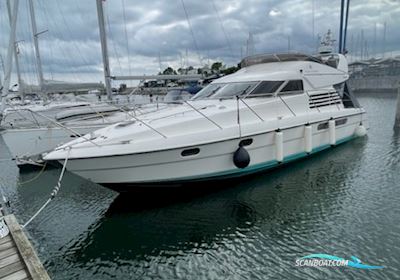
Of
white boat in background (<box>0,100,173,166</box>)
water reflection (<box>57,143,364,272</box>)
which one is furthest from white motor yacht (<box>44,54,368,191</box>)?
white boat in background (<box>0,100,173,166</box>)

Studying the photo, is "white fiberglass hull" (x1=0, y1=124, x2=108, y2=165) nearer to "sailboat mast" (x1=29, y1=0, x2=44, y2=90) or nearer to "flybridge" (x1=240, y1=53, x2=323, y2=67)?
"sailboat mast" (x1=29, y1=0, x2=44, y2=90)

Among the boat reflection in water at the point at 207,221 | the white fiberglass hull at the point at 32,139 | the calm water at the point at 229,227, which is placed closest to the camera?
the calm water at the point at 229,227

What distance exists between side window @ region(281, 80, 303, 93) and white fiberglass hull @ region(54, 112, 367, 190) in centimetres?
114

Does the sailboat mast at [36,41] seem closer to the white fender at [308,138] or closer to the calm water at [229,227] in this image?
the calm water at [229,227]

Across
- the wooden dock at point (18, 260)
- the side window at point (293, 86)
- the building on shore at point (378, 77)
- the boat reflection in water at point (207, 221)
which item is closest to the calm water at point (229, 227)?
the boat reflection in water at point (207, 221)

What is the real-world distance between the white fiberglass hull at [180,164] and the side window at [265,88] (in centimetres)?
116

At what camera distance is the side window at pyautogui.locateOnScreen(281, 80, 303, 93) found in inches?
323

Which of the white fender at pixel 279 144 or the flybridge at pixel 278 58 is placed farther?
the flybridge at pixel 278 58

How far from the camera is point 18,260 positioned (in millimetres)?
3389

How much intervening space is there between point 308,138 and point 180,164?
3.88 meters

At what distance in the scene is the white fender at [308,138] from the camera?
26.0ft

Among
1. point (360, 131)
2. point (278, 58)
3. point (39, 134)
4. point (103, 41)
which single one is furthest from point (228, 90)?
point (39, 134)
